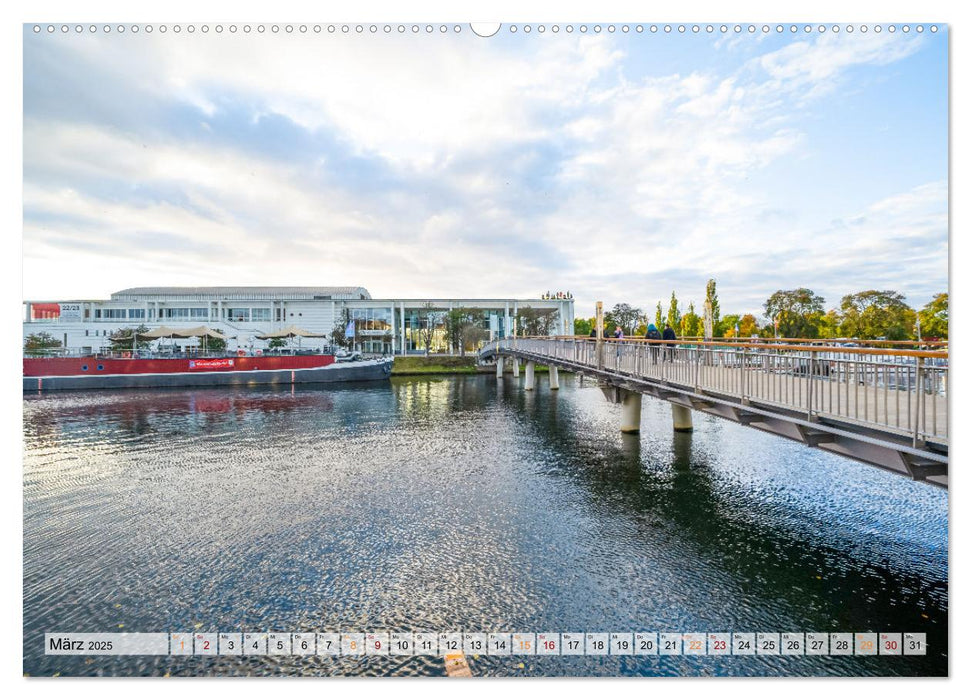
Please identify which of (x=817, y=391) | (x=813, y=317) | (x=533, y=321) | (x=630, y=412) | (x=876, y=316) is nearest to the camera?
(x=817, y=391)

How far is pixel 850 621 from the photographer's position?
16.8ft

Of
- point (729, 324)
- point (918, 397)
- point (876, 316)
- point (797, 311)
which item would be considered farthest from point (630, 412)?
point (729, 324)

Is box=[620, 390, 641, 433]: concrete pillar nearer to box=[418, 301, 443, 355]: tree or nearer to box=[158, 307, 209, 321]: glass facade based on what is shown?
box=[418, 301, 443, 355]: tree

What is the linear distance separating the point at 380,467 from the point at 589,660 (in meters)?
8.18

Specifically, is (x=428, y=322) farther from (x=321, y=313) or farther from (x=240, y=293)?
(x=240, y=293)

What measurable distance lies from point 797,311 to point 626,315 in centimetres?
3066

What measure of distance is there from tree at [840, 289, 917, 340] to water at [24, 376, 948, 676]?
21649mm

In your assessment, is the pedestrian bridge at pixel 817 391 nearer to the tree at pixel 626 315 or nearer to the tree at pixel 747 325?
the tree at pixel 747 325

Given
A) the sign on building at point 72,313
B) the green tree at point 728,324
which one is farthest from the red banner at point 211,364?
the green tree at point 728,324

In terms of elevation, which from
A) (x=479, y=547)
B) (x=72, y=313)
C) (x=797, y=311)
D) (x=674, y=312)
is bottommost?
(x=479, y=547)

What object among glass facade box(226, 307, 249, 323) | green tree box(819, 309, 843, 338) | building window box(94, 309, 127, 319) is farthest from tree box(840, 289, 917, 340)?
building window box(94, 309, 127, 319)

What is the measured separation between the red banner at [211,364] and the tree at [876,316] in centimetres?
4498

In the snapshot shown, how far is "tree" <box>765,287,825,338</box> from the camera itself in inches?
1629

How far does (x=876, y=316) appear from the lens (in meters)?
31.7
